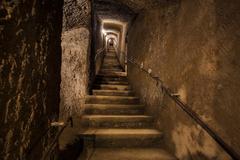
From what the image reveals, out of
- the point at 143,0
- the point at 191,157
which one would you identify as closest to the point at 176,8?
the point at 143,0

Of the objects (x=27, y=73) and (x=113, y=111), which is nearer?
(x=27, y=73)

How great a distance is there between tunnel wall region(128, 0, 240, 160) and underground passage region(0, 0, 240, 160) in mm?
11

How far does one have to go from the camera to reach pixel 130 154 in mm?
2951

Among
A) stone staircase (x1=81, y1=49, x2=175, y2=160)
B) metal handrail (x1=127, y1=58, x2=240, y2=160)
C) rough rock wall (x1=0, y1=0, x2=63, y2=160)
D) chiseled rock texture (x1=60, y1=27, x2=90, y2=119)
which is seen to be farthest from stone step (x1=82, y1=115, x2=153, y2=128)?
rough rock wall (x1=0, y1=0, x2=63, y2=160)

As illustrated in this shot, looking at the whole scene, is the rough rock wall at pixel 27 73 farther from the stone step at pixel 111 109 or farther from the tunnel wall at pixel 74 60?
the stone step at pixel 111 109

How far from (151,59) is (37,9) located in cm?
302

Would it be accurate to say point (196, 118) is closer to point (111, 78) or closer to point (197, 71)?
point (197, 71)

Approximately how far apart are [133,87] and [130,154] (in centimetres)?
261

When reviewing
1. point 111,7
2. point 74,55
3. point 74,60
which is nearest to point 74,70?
point 74,60

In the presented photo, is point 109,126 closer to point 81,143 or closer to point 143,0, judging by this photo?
point 81,143

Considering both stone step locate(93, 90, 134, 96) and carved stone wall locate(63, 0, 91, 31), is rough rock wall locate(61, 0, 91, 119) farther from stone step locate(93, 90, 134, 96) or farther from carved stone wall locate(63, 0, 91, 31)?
stone step locate(93, 90, 134, 96)

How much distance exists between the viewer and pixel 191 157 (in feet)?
7.74

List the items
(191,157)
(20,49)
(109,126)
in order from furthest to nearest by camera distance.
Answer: (109,126), (191,157), (20,49)

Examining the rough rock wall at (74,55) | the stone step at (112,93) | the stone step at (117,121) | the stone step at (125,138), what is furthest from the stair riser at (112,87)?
the stone step at (125,138)
